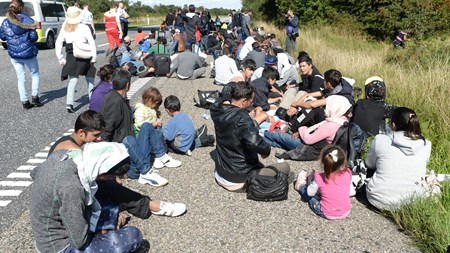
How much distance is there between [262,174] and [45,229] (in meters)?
2.29

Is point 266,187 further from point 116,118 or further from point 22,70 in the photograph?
point 22,70

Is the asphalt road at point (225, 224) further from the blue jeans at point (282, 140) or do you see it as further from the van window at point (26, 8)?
the van window at point (26, 8)

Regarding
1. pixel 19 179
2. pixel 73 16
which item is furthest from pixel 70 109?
pixel 19 179

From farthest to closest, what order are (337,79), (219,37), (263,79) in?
(219,37) → (263,79) → (337,79)

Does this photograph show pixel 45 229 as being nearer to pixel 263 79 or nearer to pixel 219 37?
pixel 263 79

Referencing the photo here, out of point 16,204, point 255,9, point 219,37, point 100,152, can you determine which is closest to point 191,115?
point 16,204

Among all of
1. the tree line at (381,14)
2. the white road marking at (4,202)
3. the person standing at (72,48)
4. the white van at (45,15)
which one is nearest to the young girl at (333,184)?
the white road marking at (4,202)

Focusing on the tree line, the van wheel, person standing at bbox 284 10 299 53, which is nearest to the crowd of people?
person standing at bbox 284 10 299 53

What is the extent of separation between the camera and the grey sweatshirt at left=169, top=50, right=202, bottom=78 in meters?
11.4

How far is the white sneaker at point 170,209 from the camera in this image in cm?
403

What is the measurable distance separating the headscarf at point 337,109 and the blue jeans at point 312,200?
1.33 meters

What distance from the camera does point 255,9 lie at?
45.5 meters

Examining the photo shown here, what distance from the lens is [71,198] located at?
106 inches

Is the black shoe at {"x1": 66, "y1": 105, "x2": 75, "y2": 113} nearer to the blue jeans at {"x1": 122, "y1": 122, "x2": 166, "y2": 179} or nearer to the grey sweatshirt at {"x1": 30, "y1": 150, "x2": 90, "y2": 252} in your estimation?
the blue jeans at {"x1": 122, "y1": 122, "x2": 166, "y2": 179}
